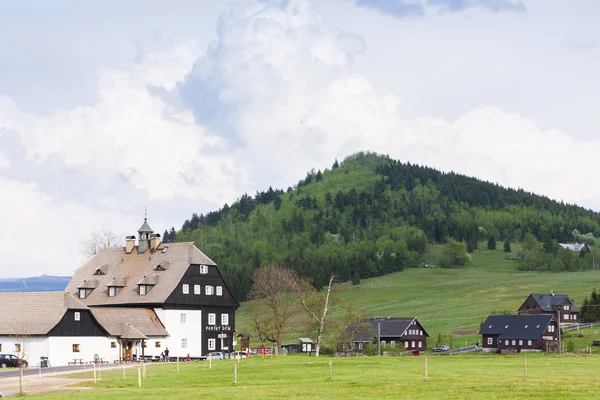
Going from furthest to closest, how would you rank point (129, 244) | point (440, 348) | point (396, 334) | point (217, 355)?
point (396, 334) < point (440, 348) < point (129, 244) < point (217, 355)

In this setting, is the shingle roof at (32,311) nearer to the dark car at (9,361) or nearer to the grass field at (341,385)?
the dark car at (9,361)

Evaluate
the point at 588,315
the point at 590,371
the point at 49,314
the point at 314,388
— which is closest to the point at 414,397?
the point at 314,388

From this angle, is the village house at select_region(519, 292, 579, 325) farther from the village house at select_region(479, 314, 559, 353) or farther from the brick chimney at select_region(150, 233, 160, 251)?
the brick chimney at select_region(150, 233, 160, 251)

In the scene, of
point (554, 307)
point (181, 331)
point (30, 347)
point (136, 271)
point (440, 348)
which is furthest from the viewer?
point (554, 307)

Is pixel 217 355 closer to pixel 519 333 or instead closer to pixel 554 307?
pixel 519 333

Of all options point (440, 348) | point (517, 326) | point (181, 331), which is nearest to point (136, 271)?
point (181, 331)

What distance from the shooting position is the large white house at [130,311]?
88938mm

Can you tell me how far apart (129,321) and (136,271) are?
11812 millimetres

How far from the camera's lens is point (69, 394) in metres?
48.8

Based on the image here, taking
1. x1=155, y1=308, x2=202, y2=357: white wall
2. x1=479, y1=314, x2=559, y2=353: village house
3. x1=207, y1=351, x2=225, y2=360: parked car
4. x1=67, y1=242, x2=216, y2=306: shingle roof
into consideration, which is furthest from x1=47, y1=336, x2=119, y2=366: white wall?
x1=479, y1=314, x2=559, y2=353: village house

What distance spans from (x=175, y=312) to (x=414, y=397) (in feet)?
205

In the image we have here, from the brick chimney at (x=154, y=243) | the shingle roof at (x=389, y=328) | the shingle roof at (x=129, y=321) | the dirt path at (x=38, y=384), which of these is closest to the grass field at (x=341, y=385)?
the dirt path at (x=38, y=384)

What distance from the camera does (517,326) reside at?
447ft

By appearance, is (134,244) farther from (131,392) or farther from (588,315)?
(588,315)
